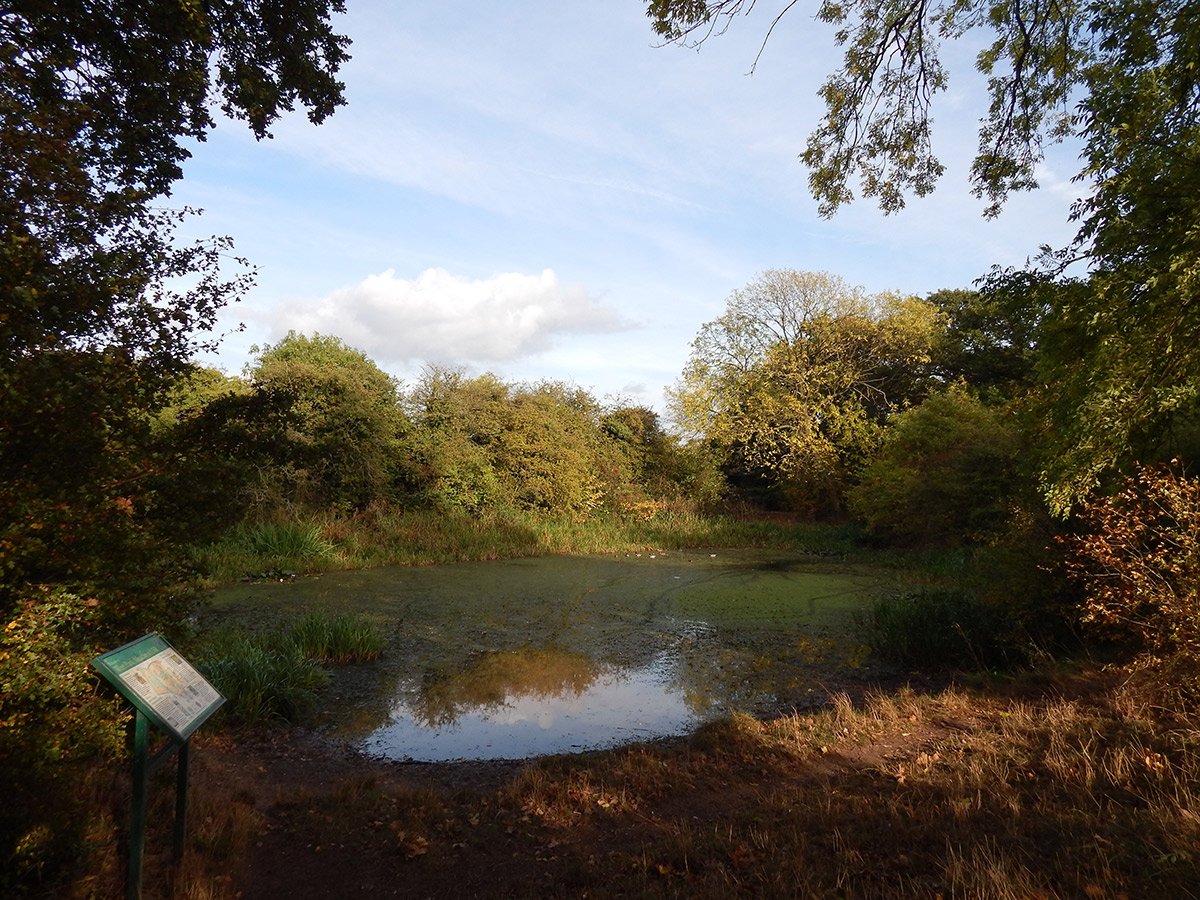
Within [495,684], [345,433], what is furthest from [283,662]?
[345,433]

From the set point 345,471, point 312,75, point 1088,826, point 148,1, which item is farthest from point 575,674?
point 345,471

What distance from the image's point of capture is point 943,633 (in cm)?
830

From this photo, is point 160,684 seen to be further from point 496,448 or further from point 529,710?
point 496,448

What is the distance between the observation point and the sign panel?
2725 mm

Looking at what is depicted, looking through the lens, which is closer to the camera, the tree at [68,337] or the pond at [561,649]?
the tree at [68,337]

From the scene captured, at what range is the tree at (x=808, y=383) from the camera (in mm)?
24516

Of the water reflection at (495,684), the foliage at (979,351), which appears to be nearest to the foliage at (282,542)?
the water reflection at (495,684)

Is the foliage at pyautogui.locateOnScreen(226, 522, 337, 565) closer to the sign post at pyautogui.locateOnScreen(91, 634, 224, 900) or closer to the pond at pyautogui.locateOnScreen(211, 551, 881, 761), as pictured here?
the pond at pyautogui.locateOnScreen(211, 551, 881, 761)

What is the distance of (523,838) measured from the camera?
4.10m

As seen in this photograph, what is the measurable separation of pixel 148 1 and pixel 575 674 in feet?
24.5

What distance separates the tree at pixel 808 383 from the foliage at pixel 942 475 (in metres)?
3.86

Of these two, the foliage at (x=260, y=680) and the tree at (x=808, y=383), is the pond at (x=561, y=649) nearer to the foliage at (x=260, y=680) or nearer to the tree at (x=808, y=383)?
the foliage at (x=260, y=680)

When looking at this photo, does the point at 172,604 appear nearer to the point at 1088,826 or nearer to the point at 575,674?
the point at 1088,826

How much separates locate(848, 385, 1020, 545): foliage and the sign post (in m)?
13.2
